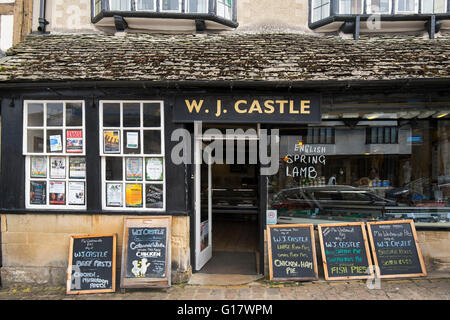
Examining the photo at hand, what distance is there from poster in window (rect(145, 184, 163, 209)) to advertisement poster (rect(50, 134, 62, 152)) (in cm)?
178

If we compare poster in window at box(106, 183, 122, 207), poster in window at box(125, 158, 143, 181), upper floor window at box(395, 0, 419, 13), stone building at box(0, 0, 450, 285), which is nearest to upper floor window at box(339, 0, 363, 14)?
stone building at box(0, 0, 450, 285)

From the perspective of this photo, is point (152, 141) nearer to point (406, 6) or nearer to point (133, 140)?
point (133, 140)

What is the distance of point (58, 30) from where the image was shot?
249 inches

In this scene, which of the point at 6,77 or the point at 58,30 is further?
the point at 58,30

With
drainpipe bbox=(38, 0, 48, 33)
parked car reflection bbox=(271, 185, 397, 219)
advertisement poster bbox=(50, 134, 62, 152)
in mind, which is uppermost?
drainpipe bbox=(38, 0, 48, 33)

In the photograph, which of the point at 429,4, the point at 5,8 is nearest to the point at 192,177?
the point at 5,8

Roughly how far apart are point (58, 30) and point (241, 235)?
22.8ft

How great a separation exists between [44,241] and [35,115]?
2.32m

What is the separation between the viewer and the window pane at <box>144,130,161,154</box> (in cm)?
494

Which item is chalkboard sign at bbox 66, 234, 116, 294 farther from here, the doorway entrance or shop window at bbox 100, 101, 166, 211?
the doorway entrance

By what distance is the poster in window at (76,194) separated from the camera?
500cm

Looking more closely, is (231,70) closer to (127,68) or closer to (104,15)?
(127,68)

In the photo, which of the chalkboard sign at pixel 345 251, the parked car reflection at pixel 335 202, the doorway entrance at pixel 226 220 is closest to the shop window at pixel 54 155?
the doorway entrance at pixel 226 220

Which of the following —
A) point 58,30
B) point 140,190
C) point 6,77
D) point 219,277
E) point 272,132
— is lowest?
point 219,277
